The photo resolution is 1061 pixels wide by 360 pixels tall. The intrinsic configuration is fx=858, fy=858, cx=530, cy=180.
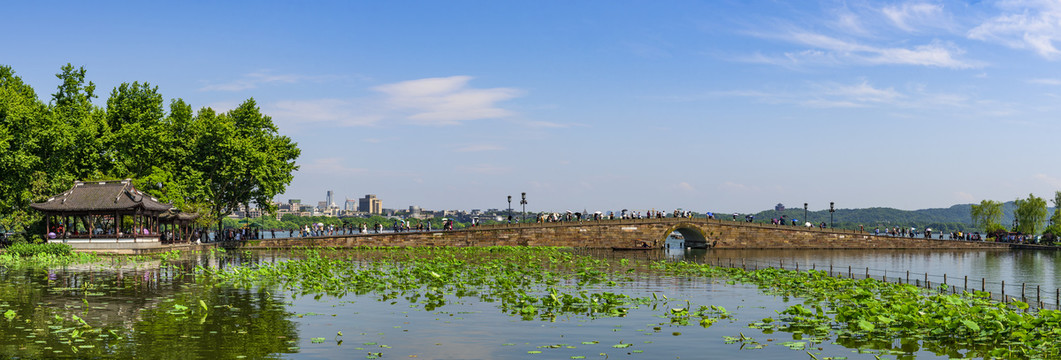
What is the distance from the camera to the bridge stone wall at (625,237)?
73.4 metres

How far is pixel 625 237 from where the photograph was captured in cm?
8206

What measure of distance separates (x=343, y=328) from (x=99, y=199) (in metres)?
39.8

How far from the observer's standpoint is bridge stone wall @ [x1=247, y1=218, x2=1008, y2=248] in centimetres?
7338

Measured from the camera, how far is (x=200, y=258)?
172 feet

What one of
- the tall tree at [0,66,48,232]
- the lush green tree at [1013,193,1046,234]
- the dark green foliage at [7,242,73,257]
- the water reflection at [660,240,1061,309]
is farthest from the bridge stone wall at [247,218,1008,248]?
the lush green tree at [1013,193,1046,234]

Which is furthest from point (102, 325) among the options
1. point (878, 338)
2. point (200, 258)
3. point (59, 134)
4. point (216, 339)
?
point (59, 134)

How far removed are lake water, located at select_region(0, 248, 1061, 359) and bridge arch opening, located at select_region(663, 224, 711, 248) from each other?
50071mm

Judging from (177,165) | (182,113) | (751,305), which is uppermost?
(182,113)

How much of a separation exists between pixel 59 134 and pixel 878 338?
171ft

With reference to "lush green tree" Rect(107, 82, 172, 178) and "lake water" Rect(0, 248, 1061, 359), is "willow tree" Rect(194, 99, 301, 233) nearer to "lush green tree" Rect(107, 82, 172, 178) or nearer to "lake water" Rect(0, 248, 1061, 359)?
"lush green tree" Rect(107, 82, 172, 178)

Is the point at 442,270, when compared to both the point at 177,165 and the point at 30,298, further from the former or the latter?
the point at 177,165

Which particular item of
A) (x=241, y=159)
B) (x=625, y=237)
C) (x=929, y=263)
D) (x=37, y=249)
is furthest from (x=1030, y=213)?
(x=37, y=249)

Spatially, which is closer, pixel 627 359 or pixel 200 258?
pixel 627 359

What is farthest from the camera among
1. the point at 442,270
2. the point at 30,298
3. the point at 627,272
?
the point at 627,272
